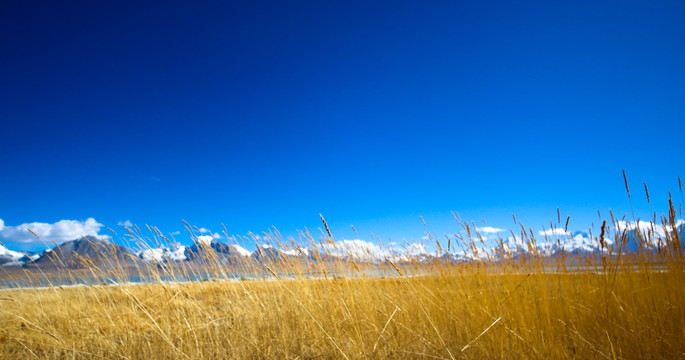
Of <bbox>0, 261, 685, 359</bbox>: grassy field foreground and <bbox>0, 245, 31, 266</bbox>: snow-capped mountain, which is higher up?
<bbox>0, 245, 31, 266</bbox>: snow-capped mountain

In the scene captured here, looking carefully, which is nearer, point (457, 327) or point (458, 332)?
point (458, 332)

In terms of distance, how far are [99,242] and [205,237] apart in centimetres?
120

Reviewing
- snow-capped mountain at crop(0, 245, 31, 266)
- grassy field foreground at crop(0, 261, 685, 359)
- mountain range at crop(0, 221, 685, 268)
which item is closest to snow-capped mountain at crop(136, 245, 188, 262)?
mountain range at crop(0, 221, 685, 268)

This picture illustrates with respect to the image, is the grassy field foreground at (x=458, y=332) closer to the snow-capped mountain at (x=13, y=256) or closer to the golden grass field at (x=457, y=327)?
the golden grass field at (x=457, y=327)

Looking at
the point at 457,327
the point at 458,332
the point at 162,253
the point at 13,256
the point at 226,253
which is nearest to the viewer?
the point at 458,332

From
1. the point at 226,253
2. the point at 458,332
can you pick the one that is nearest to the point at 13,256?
the point at 226,253

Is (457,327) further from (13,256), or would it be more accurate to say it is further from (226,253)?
(13,256)

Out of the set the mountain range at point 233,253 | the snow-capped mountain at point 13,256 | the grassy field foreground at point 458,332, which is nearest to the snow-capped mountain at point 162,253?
the mountain range at point 233,253

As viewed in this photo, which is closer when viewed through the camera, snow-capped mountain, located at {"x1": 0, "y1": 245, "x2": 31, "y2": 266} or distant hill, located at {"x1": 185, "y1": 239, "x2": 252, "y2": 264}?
snow-capped mountain, located at {"x1": 0, "y1": 245, "x2": 31, "y2": 266}

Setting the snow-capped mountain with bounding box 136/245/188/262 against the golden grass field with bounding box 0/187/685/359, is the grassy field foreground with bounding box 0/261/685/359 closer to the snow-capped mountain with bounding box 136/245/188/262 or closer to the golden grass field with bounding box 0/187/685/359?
the golden grass field with bounding box 0/187/685/359

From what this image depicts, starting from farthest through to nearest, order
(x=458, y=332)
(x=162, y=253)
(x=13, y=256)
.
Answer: (x=13, y=256), (x=162, y=253), (x=458, y=332)

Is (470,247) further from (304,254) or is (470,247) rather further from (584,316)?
(304,254)

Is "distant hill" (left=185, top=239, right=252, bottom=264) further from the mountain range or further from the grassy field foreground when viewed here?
the grassy field foreground

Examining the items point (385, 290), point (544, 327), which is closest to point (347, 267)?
point (385, 290)
